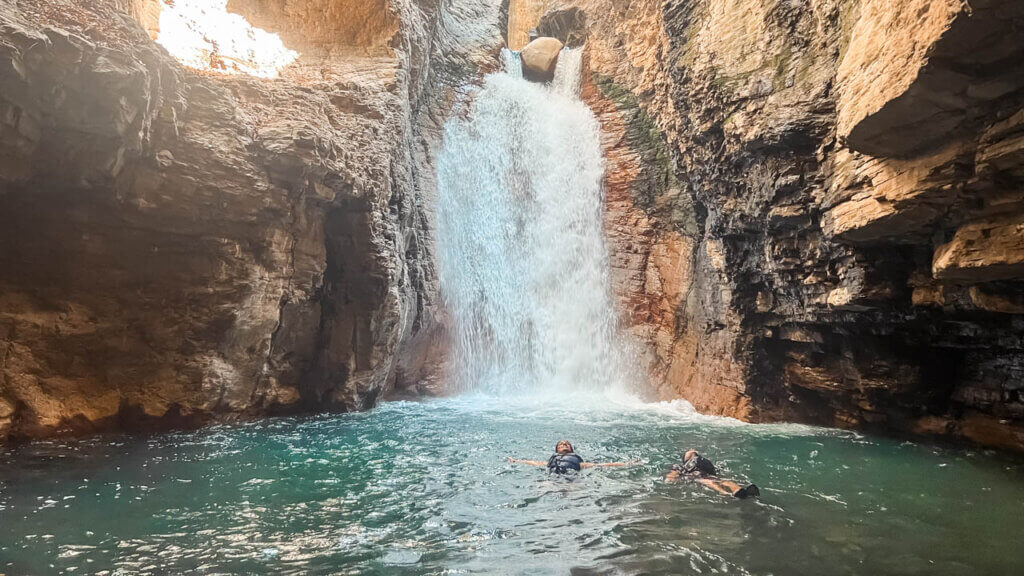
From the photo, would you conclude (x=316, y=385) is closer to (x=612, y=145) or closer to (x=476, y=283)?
(x=476, y=283)

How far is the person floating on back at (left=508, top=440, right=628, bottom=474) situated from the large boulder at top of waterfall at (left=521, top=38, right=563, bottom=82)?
60.0 feet

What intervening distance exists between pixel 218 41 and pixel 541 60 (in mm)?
12416

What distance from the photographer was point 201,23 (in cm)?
1565

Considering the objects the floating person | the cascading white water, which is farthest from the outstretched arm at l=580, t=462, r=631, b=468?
the cascading white water

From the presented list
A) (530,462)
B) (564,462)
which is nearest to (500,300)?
(530,462)

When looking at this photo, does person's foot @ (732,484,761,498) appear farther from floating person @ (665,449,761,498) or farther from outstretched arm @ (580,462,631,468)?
outstretched arm @ (580,462,631,468)

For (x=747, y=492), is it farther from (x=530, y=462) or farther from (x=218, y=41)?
(x=218, y=41)

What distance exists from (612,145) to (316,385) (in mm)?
12828

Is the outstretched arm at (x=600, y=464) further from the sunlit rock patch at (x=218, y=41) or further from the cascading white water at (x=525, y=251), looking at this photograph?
the sunlit rock patch at (x=218, y=41)

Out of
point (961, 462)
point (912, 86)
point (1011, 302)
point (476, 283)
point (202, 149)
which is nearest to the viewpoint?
point (912, 86)

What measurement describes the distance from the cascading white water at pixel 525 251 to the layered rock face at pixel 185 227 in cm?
290

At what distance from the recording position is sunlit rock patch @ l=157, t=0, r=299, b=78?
14945mm

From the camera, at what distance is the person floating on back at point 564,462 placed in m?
8.44

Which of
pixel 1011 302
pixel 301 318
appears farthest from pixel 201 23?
pixel 1011 302
